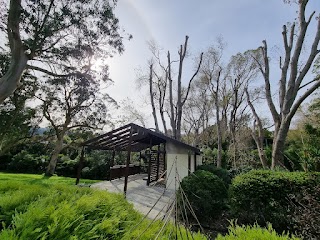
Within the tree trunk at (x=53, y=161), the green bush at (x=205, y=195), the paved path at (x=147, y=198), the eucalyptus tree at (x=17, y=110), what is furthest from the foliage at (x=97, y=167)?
the green bush at (x=205, y=195)

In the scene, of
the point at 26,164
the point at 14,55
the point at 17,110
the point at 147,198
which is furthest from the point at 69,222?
the point at 26,164

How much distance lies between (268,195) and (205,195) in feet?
5.92

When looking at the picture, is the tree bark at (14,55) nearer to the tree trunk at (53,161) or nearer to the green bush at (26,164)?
the tree trunk at (53,161)

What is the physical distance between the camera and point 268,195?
5.39m

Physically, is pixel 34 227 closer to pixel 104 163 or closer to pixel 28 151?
pixel 104 163

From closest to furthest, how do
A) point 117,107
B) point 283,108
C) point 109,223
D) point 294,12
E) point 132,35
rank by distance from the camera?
point 109,223, point 283,108, point 294,12, point 132,35, point 117,107

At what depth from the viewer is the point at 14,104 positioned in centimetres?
1588

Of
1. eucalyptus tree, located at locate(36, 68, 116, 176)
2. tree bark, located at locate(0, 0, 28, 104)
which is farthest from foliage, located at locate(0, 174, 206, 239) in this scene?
eucalyptus tree, located at locate(36, 68, 116, 176)

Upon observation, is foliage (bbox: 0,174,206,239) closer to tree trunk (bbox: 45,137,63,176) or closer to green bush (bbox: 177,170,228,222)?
green bush (bbox: 177,170,228,222)

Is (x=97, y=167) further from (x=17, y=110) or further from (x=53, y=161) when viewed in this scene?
→ (x=17, y=110)

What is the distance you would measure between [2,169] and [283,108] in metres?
30.4

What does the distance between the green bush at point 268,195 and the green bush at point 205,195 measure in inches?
27.9

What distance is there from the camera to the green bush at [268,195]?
506 cm

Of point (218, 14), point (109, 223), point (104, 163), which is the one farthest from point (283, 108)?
point (104, 163)
